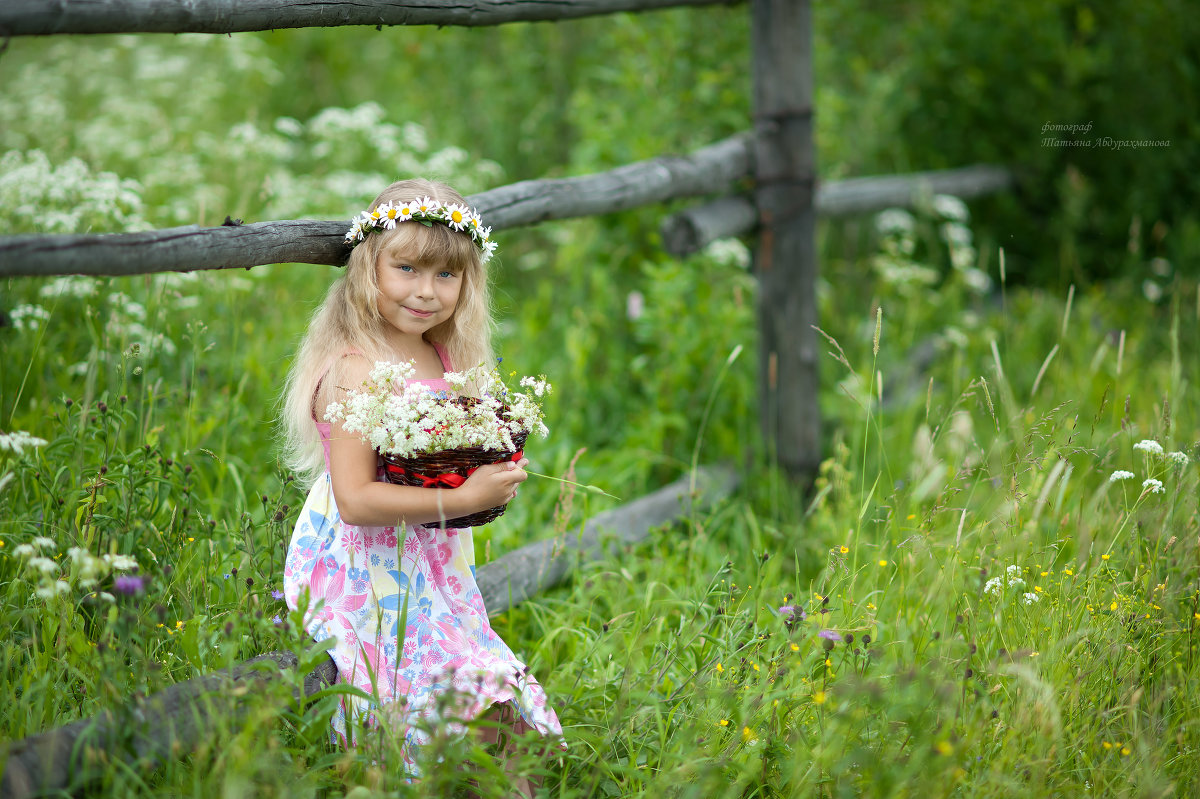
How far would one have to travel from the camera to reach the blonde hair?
197 cm

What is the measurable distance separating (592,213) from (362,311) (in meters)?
1.10

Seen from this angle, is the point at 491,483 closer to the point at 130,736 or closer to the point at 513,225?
the point at 130,736

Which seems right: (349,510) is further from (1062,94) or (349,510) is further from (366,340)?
(1062,94)

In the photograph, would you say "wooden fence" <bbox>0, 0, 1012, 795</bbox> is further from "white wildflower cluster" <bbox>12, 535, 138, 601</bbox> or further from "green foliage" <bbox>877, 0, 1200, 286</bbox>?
"green foliage" <bbox>877, 0, 1200, 286</bbox>

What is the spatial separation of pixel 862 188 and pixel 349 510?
3.76 m

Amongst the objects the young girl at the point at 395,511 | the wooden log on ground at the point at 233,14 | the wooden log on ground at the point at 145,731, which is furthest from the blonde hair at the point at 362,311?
the wooden log on ground at the point at 145,731

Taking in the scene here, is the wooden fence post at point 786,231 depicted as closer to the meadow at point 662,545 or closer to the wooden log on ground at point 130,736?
the meadow at point 662,545

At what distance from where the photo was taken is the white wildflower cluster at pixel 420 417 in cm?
173

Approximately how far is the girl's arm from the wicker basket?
0.7 inches

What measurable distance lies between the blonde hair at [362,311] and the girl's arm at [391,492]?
151 mm

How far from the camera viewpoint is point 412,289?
199cm

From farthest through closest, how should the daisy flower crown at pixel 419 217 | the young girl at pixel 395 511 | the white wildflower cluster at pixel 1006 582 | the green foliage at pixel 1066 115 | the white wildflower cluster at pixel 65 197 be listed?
the green foliage at pixel 1066 115 < the white wildflower cluster at pixel 65 197 < the white wildflower cluster at pixel 1006 582 < the daisy flower crown at pixel 419 217 < the young girl at pixel 395 511

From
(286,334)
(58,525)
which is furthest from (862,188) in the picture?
(58,525)

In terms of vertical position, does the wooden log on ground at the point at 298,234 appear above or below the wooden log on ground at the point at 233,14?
below
